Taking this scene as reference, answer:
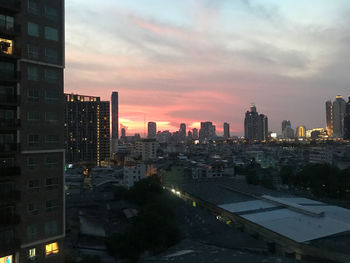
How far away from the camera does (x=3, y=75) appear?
13.7 metres

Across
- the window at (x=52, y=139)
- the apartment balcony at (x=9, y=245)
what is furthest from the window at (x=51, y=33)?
the apartment balcony at (x=9, y=245)

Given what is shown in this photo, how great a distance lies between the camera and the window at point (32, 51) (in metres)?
14.5

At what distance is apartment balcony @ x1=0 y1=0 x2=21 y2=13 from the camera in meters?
13.4

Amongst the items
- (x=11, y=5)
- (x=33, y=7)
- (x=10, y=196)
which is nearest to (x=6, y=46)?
(x=11, y=5)

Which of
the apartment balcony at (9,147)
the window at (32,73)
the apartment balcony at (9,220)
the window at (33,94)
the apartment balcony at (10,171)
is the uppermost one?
the window at (32,73)

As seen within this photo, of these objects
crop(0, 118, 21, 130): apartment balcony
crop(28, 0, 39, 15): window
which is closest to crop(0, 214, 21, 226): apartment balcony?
crop(0, 118, 21, 130): apartment balcony

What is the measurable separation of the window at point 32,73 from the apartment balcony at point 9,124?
245cm

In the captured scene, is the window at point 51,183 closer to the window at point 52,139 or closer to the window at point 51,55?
the window at point 52,139

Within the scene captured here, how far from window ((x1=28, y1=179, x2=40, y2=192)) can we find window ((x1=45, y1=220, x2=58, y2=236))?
1959 millimetres

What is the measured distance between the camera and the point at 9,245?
12984 mm

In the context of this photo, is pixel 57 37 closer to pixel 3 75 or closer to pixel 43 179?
pixel 3 75

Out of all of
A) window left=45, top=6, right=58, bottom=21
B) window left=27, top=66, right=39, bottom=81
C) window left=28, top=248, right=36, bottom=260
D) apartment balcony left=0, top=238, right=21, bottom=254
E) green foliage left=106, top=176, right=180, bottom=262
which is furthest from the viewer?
green foliage left=106, top=176, right=180, bottom=262

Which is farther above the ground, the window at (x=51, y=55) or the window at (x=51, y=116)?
the window at (x=51, y=55)

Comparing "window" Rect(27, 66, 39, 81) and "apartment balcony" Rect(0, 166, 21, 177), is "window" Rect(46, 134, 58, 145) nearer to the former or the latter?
"apartment balcony" Rect(0, 166, 21, 177)
